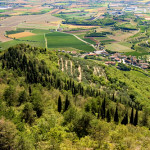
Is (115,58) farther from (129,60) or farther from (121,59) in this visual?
(129,60)

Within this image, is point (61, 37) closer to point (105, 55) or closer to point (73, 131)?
point (105, 55)

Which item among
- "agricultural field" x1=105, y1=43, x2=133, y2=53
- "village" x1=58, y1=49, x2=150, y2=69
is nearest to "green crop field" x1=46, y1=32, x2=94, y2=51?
"village" x1=58, y1=49, x2=150, y2=69

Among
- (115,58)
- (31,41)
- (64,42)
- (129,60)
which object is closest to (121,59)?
(115,58)

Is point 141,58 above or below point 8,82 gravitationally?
below

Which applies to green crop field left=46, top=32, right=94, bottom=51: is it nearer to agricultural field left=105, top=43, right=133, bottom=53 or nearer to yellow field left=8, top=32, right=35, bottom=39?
agricultural field left=105, top=43, right=133, bottom=53

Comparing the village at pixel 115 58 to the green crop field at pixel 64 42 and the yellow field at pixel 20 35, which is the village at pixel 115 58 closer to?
the green crop field at pixel 64 42

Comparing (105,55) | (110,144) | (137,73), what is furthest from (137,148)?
(105,55)
